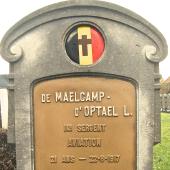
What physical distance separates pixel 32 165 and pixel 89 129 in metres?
0.81

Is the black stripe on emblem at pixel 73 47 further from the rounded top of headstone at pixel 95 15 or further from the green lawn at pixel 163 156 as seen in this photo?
the green lawn at pixel 163 156

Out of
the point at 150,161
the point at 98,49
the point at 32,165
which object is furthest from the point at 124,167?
the point at 98,49

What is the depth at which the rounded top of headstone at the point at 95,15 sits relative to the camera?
16.6 ft

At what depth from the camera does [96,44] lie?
16.8ft

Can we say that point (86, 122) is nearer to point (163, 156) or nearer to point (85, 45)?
point (85, 45)

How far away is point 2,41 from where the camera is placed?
16.9ft

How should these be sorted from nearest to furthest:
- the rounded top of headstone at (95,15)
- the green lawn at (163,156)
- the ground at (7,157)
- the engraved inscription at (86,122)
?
the rounded top of headstone at (95,15)
the engraved inscription at (86,122)
the ground at (7,157)
the green lawn at (163,156)

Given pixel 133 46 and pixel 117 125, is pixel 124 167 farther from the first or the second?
pixel 133 46

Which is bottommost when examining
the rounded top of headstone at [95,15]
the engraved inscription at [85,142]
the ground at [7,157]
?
the ground at [7,157]

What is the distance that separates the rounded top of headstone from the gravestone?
11 mm

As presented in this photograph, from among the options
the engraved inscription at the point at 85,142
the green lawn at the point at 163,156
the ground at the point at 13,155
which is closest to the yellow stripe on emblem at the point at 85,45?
the engraved inscription at the point at 85,142

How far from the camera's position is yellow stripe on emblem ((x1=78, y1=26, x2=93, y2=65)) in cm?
512

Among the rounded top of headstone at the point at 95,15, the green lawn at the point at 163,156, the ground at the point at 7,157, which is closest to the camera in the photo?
the rounded top of headstone at the point at 95,15

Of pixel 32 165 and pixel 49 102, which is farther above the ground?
pixel 49 102
